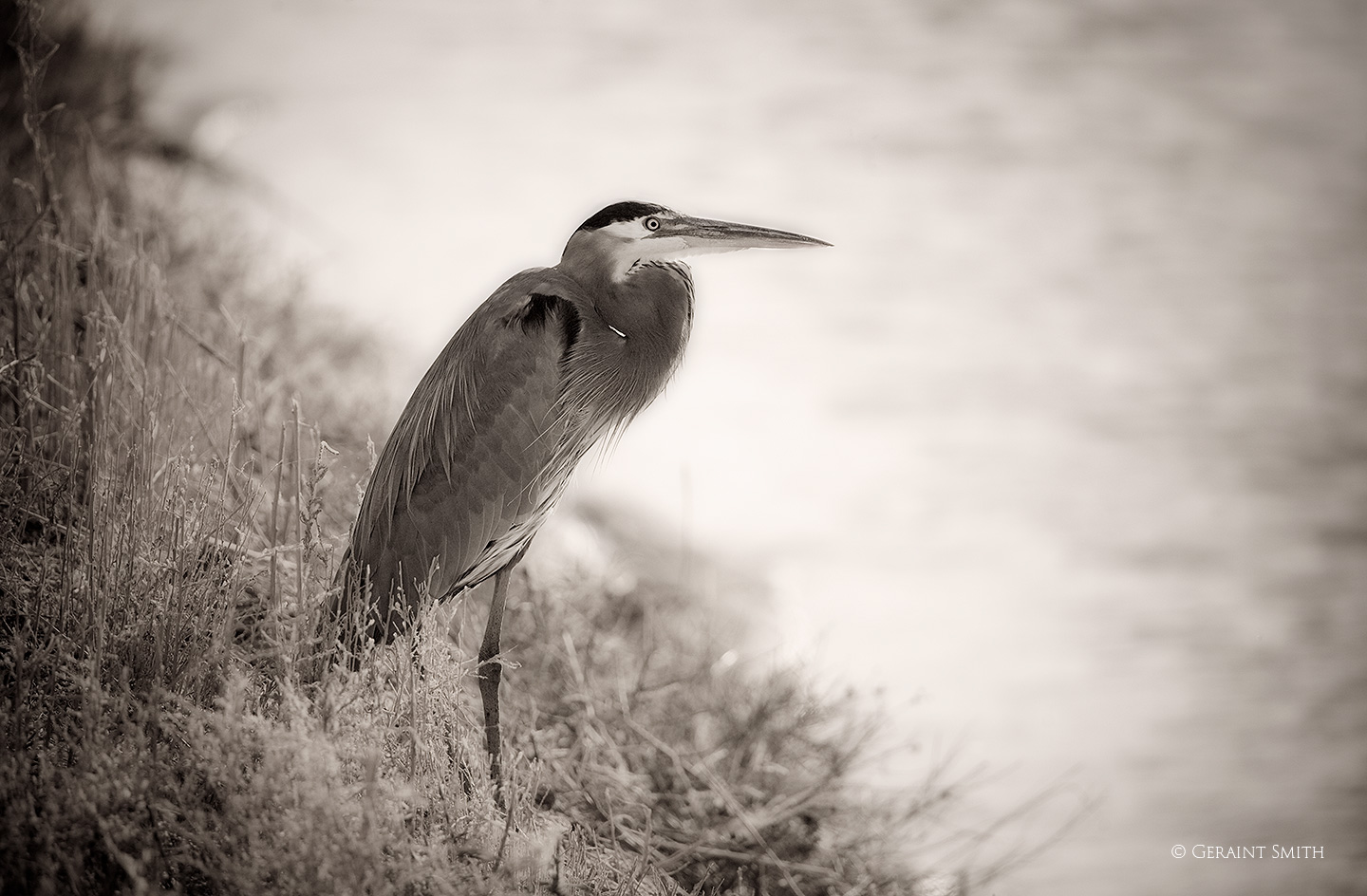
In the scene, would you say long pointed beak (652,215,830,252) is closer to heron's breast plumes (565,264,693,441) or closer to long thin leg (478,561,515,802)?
heron's breast plumes (565,264,693,441)

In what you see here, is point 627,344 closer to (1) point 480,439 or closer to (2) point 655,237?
(2) point 655,237

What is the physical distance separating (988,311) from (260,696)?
10.6 m

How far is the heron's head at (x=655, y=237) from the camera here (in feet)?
10.8

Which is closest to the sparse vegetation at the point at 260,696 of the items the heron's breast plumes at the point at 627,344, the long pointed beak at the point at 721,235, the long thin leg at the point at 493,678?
the long thin leg at the point at 493,678

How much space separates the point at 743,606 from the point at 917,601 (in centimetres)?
193

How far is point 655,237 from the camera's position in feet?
10.8

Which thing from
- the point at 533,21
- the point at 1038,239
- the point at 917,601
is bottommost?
the point at 917,601

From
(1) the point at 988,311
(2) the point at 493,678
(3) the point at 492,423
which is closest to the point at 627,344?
(3) the point at 492,423

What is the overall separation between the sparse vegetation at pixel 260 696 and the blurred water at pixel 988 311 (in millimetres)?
885

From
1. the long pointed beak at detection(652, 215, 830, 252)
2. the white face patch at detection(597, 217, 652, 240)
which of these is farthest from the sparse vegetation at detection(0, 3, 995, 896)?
the long pointed beak at detection(652, 215, 830, 252)

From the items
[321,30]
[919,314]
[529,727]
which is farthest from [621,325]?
[321,30]

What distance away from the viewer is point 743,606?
5.85m

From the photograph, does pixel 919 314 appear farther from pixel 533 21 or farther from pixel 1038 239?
pixel 533 21

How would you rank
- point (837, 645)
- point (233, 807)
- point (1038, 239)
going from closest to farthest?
point (233, 807) < point (837, 645) < point (1038, 239)
